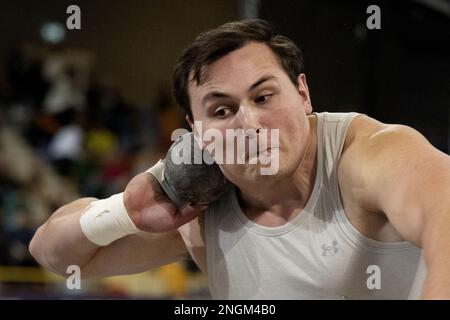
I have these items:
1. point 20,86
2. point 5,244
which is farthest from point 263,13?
point 20,86

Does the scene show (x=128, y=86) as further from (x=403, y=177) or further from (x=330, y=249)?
(x=403, y=177)

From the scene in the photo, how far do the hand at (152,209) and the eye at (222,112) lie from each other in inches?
12.0

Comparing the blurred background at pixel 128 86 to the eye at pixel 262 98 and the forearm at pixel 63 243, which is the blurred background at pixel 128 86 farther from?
the forearm at pixel 63 243

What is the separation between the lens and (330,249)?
176cm

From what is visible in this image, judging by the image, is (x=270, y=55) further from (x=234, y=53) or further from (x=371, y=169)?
(x=371, y=169)

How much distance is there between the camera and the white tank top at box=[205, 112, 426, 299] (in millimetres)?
A: 1735

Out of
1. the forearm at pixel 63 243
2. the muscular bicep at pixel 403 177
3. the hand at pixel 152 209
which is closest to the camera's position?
the muscular bicep at pixel 403 177

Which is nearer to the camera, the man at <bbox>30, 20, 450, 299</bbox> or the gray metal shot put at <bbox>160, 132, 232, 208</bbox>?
the man at <bbox>30, 20, 450, 299</bbox>

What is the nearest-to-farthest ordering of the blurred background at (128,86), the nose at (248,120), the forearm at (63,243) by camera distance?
the nose at (248,120) → the forearm at (63,243) → the blurred background at (128,86)

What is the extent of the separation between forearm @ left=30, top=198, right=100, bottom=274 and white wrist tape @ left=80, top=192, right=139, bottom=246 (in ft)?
0.10

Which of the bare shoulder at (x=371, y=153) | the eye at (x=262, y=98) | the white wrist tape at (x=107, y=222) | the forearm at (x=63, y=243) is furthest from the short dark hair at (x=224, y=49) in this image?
the forearm at (x=63, y=243)

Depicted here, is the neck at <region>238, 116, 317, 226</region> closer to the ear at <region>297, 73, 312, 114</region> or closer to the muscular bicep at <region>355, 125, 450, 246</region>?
the ear at <region>297, 73, 312, 114</region>

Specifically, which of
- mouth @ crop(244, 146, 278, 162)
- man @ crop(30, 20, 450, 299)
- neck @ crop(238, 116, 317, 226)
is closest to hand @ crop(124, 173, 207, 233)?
man @ crop(30, 20, 450, 299)

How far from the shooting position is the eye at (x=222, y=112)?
69.6 inches
